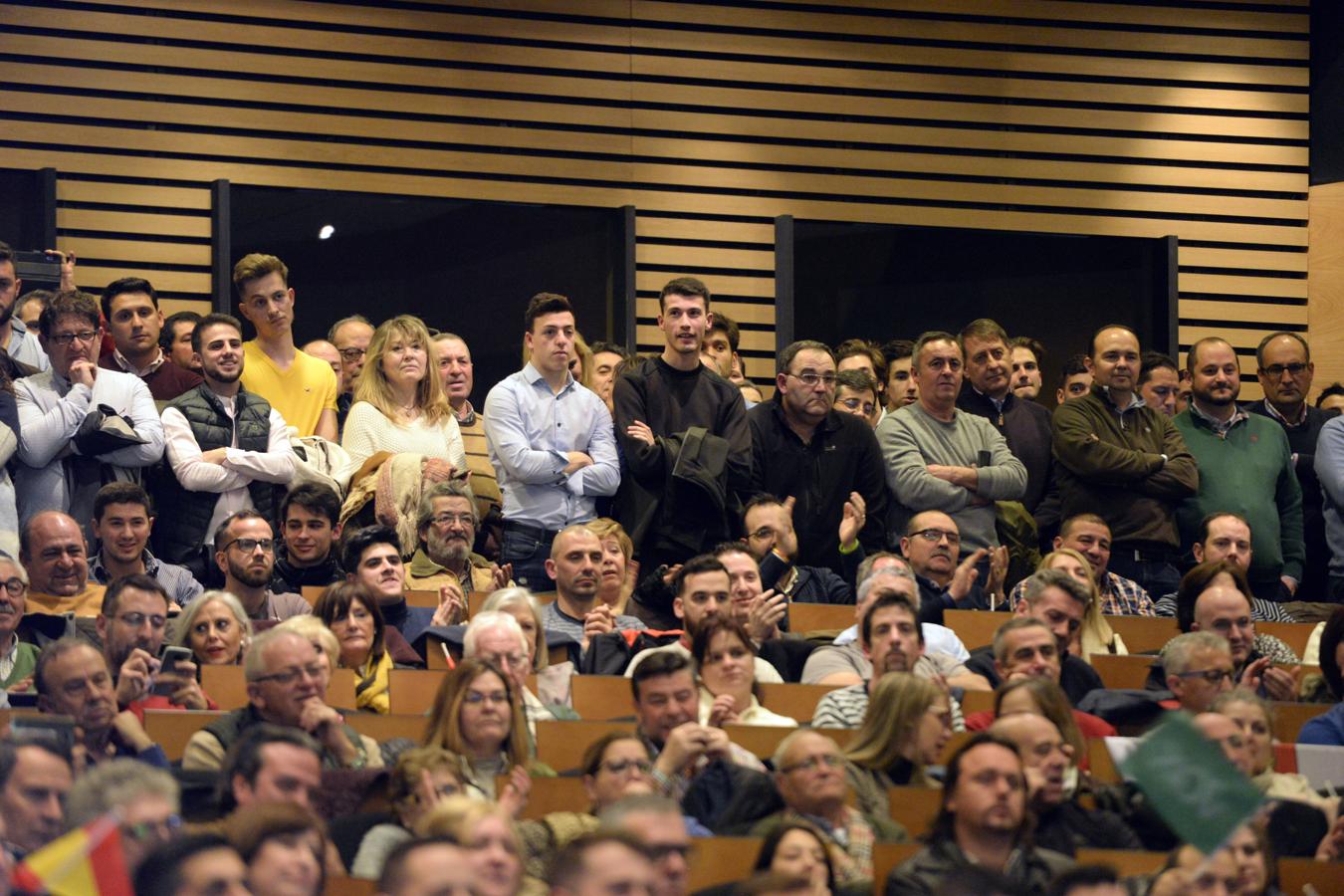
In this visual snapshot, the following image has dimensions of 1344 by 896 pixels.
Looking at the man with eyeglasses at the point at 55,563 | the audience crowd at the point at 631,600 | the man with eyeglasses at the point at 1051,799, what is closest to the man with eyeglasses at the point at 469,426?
the audience crowd at the point at 631,600

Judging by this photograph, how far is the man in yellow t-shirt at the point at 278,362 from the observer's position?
19.7 ft

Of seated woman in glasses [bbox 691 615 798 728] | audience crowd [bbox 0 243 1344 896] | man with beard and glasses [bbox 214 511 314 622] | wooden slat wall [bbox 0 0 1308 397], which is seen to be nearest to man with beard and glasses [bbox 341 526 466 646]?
audience crowd [bbox 0 243 1344 896]

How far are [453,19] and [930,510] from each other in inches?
131

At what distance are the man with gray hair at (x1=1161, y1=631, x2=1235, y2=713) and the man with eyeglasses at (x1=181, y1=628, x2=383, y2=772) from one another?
1.85 meters

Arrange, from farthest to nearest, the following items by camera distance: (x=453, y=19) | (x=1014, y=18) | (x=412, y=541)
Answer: (x=1014, y=18), (x=453, y=19), (x=412, y=541)

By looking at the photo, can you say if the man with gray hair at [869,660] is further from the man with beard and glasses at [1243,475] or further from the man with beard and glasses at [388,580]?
the man with beard and glasses at [1243,475]

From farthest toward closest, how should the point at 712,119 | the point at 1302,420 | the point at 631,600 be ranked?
the point at 712,119 < the point at 1302,420 < the point at 631,600

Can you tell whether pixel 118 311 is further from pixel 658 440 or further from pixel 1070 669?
pixel 1070 669

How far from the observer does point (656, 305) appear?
8258 millimetres

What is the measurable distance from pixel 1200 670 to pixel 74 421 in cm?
278

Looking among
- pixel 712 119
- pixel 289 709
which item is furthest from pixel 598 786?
pixel 712 119

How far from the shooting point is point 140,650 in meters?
4.34

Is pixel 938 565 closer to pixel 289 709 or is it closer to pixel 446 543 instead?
pixel 446 543

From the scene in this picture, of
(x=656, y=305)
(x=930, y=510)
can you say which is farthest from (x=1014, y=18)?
(x=930, y=510)
